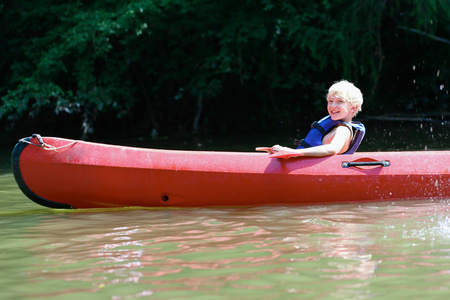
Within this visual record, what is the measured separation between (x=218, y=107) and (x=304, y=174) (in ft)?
32.1

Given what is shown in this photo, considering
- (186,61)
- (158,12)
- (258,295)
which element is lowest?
A: (258,295)

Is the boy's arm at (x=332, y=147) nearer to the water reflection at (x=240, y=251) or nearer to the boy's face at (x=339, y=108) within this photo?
the boy's face at (x=339, y=108)

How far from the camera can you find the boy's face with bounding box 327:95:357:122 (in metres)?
4.94

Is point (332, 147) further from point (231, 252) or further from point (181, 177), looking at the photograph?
point (231, 252)

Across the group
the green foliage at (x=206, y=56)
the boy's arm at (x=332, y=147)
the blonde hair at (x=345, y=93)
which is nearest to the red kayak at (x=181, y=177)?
the boy's arm at (x=332, y=147)

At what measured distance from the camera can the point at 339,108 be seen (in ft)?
16.2

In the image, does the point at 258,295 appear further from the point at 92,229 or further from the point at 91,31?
the point at 91,31

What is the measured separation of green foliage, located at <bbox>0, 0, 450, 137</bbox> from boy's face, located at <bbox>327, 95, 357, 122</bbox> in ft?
21.6

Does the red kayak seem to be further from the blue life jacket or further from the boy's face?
the boy's face

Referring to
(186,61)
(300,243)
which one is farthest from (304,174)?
(186,61)

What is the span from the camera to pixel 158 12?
39.3 feet

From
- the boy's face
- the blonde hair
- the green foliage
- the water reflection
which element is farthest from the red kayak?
the green foliage

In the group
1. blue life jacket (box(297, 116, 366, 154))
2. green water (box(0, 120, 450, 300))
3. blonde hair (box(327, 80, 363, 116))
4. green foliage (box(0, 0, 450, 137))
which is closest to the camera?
green water (box(0, 120, 450, 300))

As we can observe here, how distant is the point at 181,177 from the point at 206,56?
8524 mm
